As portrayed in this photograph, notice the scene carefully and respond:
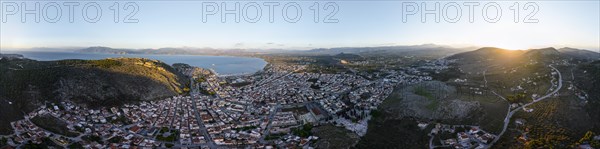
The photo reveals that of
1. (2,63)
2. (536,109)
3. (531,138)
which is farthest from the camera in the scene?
(2,63)

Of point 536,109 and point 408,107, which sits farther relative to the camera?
point 408,107

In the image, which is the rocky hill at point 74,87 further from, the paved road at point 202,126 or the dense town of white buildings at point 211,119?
the paved road at point 202,126

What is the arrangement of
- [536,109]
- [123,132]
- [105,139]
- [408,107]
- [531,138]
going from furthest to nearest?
[408,107] → [536,109] → [123,132] → [105,139] → [531,138]

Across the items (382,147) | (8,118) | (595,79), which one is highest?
(595,79)

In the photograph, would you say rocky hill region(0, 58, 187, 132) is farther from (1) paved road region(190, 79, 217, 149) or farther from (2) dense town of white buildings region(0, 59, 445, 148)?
A: (1) paved road region(190, 79, 217, 149)

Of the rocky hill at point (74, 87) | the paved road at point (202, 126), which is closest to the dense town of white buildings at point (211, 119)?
the paved road at point (202, 126)

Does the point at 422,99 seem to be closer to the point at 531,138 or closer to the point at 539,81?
the point at 531,138

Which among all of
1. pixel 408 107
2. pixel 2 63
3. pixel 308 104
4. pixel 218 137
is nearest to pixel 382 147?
pixel 408 107

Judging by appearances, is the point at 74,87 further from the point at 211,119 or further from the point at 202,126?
the point at 202,126
